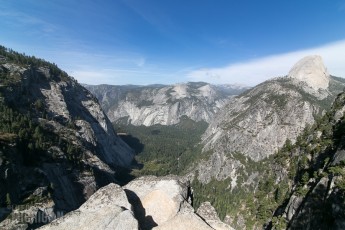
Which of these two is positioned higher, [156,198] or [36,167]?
[156,198]

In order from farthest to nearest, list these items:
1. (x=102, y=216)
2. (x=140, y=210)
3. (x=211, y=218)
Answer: (x=211, y=218), (x=140, y=210), (x=102, y=216)

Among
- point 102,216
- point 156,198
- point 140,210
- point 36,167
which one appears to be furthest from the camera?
point 36,167

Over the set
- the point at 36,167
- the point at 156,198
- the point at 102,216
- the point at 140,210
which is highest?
the point at 102,216

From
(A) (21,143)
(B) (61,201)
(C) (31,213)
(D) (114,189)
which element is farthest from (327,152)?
(A) (21,143)

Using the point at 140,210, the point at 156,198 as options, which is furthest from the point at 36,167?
the point at 156,198

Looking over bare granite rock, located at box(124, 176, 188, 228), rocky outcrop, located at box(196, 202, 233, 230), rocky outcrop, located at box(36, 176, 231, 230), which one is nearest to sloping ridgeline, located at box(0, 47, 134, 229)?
bare granite rock, located at box(124, 176, 188, 228)

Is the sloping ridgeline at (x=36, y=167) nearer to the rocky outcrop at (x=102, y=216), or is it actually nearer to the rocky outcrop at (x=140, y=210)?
the rocky outcrop at (x=140, y=210)

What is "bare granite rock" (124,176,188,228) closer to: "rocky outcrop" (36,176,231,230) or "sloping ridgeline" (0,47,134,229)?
"rocky outcrop" (36,176,231,230)

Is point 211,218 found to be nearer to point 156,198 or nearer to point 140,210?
point 156,198

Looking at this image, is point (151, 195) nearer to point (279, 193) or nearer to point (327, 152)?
point (327, 152)
